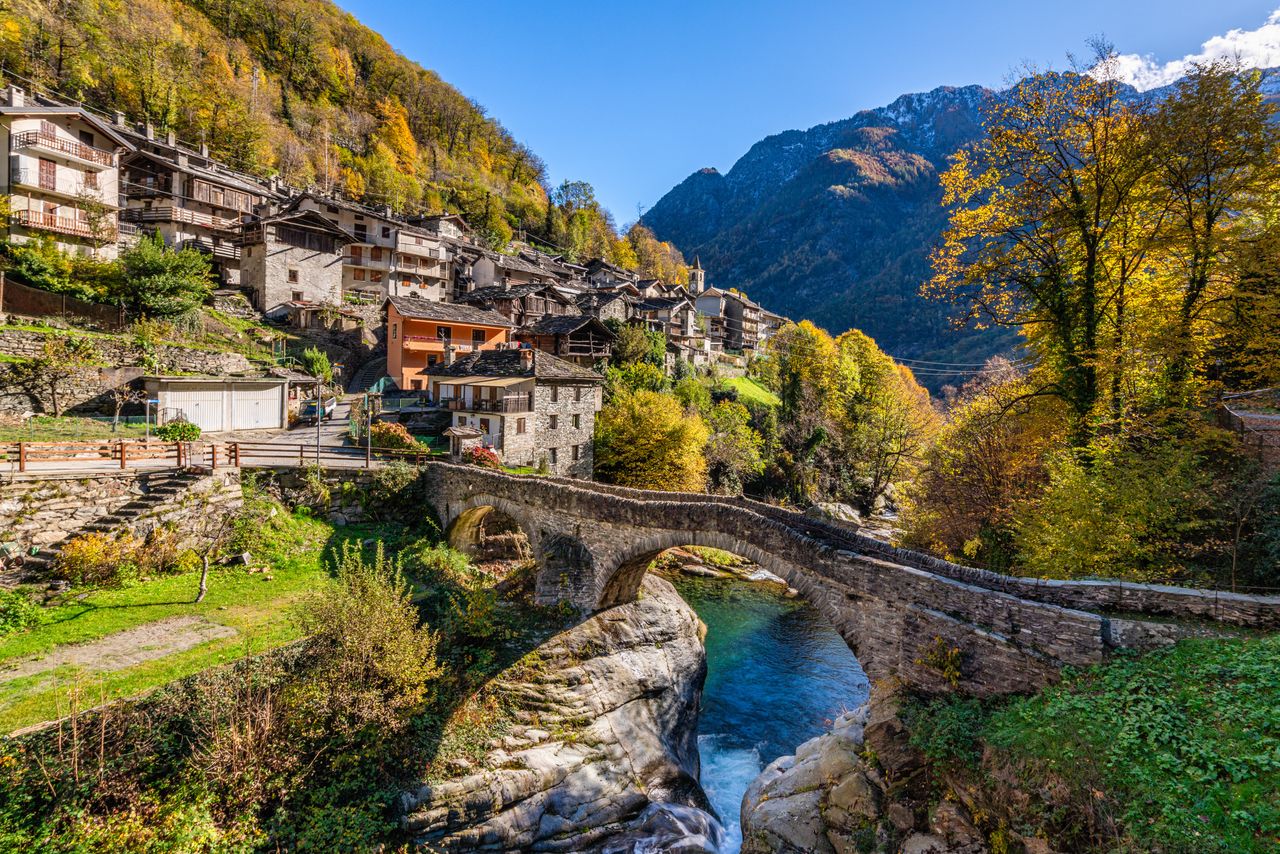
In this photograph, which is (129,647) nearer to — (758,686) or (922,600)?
(922,600)

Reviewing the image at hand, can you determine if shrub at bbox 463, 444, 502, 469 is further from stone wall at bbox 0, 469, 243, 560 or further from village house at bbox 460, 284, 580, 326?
village house at bbox 460, 284, 580, 326

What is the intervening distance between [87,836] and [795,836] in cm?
1231

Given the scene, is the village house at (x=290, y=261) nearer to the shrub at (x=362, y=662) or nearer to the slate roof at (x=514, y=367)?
the slate roof at (x=514, y=367)

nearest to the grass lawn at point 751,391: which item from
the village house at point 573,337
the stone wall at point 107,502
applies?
the village house at point 573,337

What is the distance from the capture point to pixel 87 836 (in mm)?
8789

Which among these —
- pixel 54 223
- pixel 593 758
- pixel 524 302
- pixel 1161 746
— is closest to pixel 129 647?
pixel 593 758

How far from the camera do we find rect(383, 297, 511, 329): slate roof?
37156 millimetres

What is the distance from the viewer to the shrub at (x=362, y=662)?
11695 mm

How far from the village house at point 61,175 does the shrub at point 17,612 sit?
92.4 ft

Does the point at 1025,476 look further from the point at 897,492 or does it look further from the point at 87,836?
the point at 87,836

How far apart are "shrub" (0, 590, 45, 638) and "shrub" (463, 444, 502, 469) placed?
558 inches

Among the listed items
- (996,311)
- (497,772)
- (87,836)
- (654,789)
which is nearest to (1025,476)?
(996,311)

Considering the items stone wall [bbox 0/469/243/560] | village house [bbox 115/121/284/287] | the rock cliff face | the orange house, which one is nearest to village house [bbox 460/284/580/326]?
the orange house

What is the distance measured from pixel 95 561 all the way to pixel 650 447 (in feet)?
77.6
